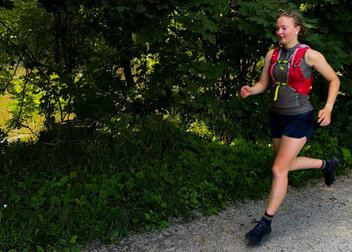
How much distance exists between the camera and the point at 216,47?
5.05m

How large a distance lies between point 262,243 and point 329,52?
7.70ft

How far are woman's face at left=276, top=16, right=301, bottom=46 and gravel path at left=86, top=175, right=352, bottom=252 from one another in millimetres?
1765

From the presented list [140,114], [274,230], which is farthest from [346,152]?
[140,114]

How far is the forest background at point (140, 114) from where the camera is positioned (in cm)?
343

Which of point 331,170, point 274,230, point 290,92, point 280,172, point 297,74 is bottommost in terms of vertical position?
point 274,230

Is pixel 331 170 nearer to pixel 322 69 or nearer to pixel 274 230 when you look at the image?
pixel 274 230

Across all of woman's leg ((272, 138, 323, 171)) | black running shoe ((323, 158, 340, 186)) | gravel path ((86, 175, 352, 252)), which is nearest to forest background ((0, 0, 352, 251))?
gravel path ((86, 175, 352, 252))

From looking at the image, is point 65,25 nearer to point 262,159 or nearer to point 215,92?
point 215,92

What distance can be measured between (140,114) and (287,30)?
3145 mm

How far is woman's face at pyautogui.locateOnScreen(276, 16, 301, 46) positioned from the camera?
3033 mm

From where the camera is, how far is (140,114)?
573 cm

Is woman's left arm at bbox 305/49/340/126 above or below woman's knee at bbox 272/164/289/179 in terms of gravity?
above

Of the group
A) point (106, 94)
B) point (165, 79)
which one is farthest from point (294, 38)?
point (106, 94)

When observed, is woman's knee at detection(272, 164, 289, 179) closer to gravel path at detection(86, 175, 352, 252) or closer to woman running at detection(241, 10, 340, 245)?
woman running at detection(241, 10, 340, 245)
